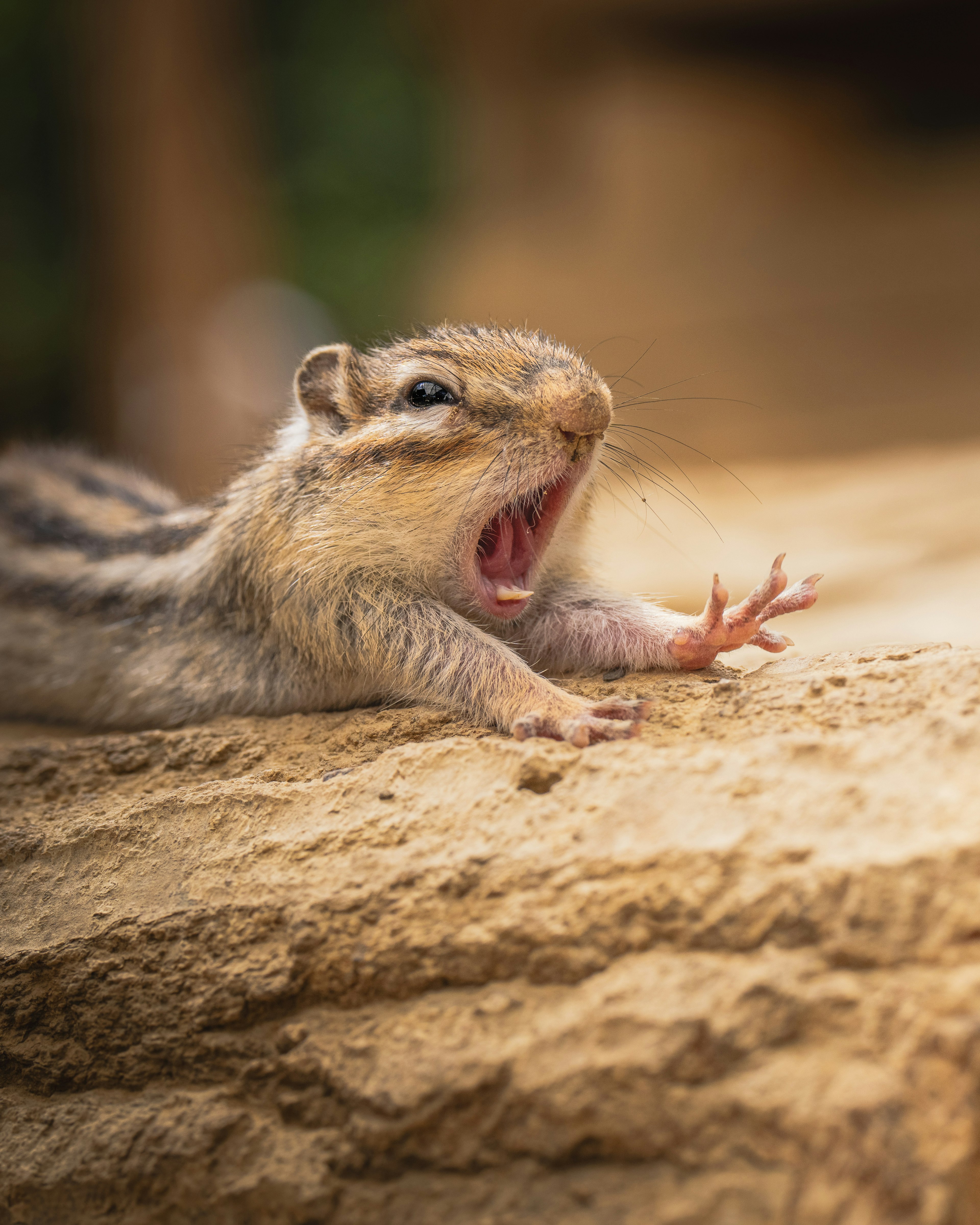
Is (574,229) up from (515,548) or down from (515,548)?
up

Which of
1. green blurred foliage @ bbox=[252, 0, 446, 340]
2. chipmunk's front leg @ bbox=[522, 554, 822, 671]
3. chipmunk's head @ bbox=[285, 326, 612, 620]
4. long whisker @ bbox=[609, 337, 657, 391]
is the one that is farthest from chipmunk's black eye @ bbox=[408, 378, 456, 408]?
green blurred foliage @ bbox=[252, 0, 446, 340]

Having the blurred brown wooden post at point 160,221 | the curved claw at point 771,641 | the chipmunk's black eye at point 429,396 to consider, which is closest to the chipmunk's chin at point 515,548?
the chipmunk's black eye at point 429,396

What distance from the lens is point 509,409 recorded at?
11.5ft

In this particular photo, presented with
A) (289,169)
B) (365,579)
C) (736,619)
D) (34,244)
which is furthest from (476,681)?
(289,169)

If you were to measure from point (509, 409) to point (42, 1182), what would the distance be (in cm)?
270

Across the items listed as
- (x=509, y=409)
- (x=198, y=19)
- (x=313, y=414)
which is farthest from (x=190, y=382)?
(x=509, y=409)

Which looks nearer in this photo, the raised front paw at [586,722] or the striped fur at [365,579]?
the raised front paw at [586,722]

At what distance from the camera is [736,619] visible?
3.40m

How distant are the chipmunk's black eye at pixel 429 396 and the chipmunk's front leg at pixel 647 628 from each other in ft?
3.02

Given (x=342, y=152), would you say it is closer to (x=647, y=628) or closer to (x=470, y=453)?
(x=470, y=453)

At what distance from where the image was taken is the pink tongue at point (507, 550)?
3.78 metres

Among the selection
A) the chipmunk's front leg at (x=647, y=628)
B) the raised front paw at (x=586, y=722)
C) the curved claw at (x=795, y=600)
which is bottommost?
the raised front paw at (x=586, y=722)

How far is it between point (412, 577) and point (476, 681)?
0.56 metres

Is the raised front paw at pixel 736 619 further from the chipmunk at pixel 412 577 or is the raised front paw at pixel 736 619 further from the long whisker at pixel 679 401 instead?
the long whisker at pixel 679 401
